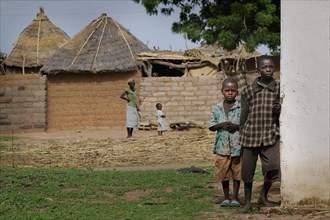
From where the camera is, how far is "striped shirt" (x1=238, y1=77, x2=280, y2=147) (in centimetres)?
648

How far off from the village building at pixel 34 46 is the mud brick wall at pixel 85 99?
28.5 ft

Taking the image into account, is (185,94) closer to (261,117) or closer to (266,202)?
(266,202)

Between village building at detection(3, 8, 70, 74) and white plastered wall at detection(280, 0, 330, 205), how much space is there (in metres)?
25.3

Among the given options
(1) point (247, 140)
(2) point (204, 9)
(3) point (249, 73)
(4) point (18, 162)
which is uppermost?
(2) point (204, 9)

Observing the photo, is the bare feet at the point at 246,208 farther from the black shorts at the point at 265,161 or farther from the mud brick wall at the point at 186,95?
the mud brick wall at the point at 186,95

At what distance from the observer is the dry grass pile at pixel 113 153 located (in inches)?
468

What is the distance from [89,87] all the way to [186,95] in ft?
11.4

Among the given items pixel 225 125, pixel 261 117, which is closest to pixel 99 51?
pixel 225 125

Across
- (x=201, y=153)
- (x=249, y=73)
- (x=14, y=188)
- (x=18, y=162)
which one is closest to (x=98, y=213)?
(x=14, y=188)

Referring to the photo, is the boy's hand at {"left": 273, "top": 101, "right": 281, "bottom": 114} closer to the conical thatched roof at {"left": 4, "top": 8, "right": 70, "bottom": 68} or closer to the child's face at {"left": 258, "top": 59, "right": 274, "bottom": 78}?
the child's face at {"left": 258, "top": 59, "right": 274, "bottom": 78}

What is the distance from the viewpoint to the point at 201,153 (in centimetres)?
1305

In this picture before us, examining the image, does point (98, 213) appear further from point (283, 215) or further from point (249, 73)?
point (249, 73)

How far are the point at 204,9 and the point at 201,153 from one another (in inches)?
299

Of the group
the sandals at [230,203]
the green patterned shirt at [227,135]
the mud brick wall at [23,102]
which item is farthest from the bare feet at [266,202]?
the mud brick wall at [23,102]
